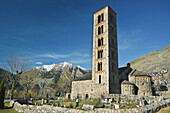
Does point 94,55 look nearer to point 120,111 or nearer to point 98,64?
point 98,64

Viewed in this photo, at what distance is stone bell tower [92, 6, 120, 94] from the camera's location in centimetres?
3136

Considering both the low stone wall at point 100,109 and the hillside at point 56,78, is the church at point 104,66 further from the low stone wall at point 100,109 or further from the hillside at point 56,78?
the low stone wall at point 100,109

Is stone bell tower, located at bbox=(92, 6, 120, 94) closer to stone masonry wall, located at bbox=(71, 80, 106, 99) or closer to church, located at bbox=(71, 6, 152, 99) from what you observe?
church, located at bbox=(71, 6, 152, 99)

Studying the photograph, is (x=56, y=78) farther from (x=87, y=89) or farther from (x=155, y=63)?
(x=87, y=89)

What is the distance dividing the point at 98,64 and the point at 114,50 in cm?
636

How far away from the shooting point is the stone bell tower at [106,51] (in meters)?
31.4

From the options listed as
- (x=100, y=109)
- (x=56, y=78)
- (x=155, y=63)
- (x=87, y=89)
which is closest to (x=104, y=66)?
(x=87, y=89)

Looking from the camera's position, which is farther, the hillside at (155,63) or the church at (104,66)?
the hillside at (155,63)

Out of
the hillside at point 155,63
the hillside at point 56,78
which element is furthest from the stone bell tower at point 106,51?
the hillside at point 155,63

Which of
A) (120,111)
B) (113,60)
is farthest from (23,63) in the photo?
(120,111)

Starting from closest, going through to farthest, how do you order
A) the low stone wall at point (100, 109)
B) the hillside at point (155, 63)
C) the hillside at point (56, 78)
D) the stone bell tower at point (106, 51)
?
the low stone wall at point (100, 109) → the stone bell tower at point (106, 51) → the hillside at point (56, 78) → the hillside at point (155, 63)

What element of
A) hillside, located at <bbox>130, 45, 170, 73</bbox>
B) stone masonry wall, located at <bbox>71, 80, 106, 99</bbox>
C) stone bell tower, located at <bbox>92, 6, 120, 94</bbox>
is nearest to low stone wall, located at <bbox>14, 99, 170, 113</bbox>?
stone bell tower, located at <bbox>92, 6, 120, 94</bbox>

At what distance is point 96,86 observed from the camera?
32.2 m

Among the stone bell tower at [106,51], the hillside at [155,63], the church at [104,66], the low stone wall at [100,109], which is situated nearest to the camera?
the low stone wall at [100,109]
